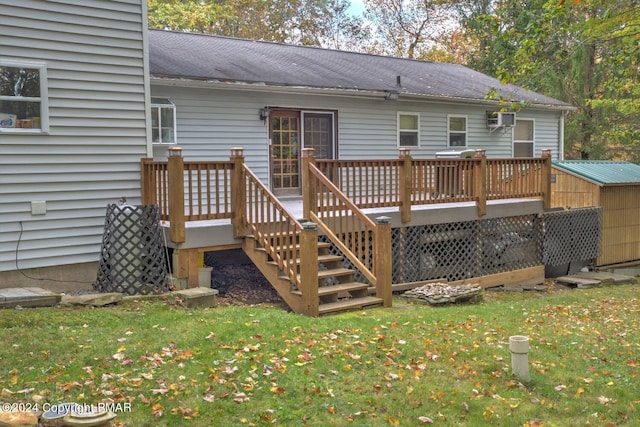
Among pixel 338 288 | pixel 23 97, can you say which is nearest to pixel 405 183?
pixel 338 288

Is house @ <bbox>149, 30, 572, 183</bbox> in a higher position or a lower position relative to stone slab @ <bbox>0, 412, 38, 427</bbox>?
higher

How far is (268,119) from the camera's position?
1250cm

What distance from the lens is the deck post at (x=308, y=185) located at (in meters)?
8.73

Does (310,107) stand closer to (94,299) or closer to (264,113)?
(264,113)

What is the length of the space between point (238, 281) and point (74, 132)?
3.22 meters

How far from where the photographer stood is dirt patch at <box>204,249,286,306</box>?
860 centimetres

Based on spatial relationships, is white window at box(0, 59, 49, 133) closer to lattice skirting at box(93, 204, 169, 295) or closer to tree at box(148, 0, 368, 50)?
lattice skirting at box(93, 204, 169, 295)

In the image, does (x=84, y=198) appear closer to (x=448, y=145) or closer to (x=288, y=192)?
(x=288, y=192)

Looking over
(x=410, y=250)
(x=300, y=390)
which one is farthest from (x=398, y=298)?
(x=300, y=390)

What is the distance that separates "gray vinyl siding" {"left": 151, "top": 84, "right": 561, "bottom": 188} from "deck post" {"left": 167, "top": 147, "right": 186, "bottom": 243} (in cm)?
313

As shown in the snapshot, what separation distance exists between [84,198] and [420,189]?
529 centimetres

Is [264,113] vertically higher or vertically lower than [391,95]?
Result: lower

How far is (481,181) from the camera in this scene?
36.4 ft

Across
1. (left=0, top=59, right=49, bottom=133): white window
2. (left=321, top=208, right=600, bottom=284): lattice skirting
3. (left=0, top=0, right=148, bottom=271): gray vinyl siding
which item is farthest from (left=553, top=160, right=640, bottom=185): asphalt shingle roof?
(left=0, top=59, right=49, bottom=133): white window
